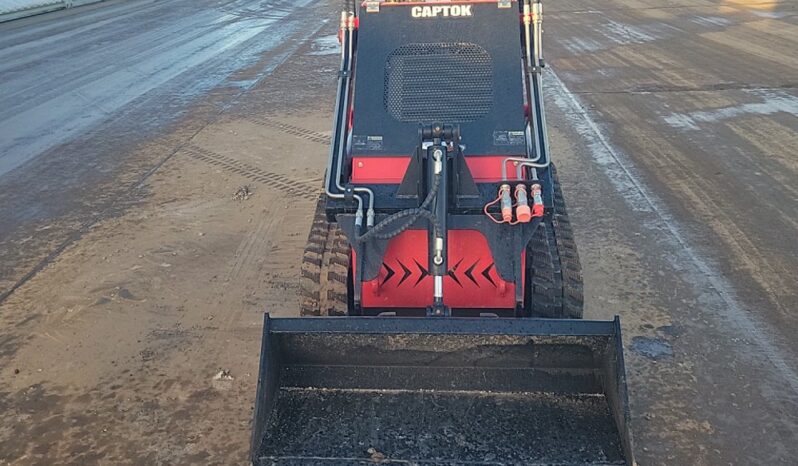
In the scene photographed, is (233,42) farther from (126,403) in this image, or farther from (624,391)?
(624,391)

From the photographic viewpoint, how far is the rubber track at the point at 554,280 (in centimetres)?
429

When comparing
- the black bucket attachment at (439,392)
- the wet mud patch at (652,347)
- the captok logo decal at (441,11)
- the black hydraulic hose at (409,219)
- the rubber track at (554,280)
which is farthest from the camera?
the wet mud patch at (652,347)

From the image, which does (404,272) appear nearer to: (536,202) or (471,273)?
(471,273)

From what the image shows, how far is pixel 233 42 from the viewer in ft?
60.2

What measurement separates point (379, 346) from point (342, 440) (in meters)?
0.55

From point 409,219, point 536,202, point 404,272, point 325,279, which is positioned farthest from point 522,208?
point 325,279

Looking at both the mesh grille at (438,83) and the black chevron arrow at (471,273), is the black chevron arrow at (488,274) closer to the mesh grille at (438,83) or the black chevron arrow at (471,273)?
the black chevron arrow at (471,273)

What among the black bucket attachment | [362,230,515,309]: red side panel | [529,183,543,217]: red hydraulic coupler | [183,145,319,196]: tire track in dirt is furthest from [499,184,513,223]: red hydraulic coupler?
[183,145,319,196]: tire track in dirt

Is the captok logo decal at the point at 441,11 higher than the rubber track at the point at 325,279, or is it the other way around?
the captok logo decal at the point at 441,11

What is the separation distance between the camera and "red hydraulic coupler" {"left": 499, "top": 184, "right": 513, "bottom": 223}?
4.05m

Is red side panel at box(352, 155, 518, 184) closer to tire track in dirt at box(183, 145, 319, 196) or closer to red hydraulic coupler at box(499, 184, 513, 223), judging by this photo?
red hydraulic coupler at box(499, 184, 513, 223)

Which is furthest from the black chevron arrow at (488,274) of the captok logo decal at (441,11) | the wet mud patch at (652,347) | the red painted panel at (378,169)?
the captok logo decal at (441,11)

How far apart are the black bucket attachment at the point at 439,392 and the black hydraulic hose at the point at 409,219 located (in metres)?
0.53

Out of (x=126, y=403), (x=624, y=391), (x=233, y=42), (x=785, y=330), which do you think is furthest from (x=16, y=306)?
(x=233, y=42)
